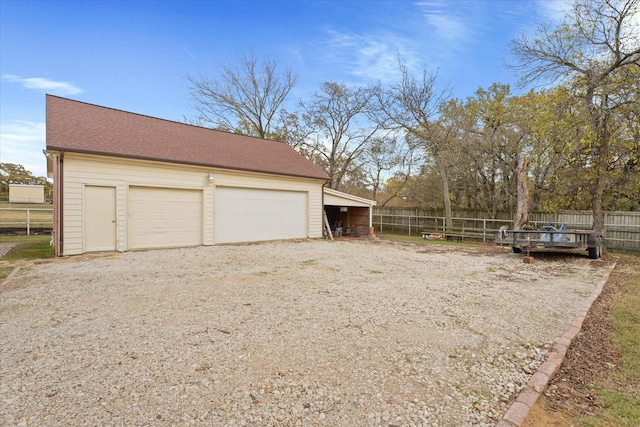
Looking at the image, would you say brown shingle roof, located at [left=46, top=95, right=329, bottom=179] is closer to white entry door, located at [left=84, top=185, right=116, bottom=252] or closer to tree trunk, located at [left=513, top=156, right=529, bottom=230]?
white entry door, located at [left=84, top=185, right=116, bottom=252]

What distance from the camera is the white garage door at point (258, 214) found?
11594 mm

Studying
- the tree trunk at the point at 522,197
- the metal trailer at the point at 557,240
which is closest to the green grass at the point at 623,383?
the metal trailer at the point at 557,240

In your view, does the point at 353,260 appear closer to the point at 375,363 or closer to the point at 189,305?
the point at 189,305

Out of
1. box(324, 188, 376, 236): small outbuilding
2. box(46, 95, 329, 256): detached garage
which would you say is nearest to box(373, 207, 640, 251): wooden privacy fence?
box(324, 188, 376, 236): small outbuilding

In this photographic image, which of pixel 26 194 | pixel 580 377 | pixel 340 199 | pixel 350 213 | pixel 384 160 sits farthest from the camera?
pixel 26 194

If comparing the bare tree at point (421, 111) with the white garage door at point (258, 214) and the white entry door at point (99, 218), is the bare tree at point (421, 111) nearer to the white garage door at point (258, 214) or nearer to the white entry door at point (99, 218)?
the white garage door at point (258, 214)

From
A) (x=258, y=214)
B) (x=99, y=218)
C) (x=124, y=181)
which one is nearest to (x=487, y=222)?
(x=258, y=214)

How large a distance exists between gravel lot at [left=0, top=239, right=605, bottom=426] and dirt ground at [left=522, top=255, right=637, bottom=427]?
0.20 metres

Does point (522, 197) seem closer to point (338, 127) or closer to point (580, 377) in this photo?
point (580, 377)

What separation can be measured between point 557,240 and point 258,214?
9.79m

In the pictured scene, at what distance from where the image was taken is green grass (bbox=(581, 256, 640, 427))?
7.11 ft

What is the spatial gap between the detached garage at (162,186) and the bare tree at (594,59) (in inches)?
342

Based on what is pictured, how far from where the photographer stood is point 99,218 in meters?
9.00

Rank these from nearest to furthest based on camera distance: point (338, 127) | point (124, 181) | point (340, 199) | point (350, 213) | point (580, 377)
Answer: point (580, 377), point (124, 181), point (340, 199), point (350, 213), point (338, 127)
